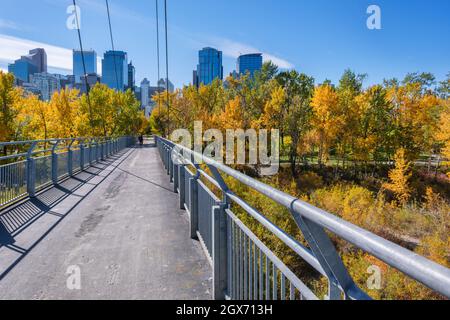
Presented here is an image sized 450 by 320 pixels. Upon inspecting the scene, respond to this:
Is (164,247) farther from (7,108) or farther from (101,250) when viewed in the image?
(7,108)

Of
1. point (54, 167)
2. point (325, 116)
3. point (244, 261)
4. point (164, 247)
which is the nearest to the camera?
point (244, 261)

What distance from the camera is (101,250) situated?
4785 millimetres

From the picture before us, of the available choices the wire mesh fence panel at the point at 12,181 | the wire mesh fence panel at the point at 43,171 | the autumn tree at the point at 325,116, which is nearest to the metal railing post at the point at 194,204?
the wire mesh fence panel at the point at 12,181

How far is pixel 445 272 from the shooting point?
0.87 metres

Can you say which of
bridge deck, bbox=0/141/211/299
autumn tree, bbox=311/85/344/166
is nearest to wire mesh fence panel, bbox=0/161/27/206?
bridge deck, bbox=0/141/211/299

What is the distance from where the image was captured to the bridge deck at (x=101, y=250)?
11.8 ft

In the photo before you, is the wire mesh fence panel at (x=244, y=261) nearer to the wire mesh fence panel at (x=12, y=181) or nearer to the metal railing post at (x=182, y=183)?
the metal railing post at (x=182, y=183)

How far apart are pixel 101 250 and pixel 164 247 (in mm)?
935

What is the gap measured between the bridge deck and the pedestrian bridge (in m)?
0.01

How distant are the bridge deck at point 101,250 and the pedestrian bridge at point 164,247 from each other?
0.01 meters

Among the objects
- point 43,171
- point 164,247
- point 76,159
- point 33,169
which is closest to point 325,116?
point 76,159
